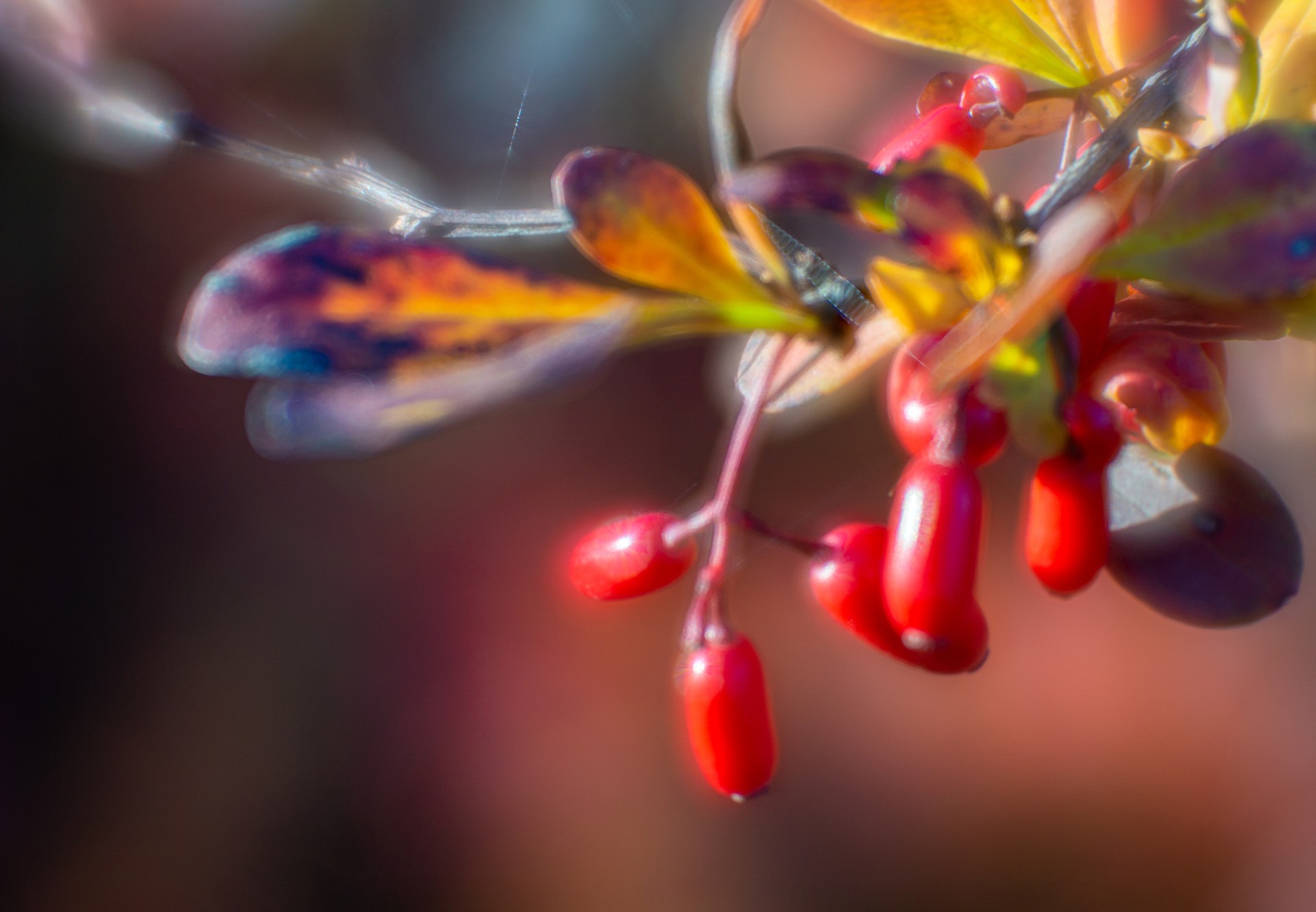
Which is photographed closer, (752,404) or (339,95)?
(752,404)

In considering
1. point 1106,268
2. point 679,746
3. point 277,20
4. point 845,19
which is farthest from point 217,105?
point 1106,268

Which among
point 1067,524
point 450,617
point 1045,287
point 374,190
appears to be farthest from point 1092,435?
point 450,617

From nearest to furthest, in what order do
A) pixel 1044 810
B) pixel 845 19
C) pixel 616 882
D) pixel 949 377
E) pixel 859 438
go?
pixel 949 377 < pixel 845 19 < pixel 1044 810 < pixel 859 438 < pixel 616 882

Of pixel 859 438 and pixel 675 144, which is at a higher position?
pixel 675 144

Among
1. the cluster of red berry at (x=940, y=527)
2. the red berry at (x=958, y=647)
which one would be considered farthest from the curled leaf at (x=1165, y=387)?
the red berry at (x=958, y=647)

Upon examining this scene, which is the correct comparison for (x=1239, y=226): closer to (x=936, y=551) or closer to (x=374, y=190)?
(x=936, y=551)

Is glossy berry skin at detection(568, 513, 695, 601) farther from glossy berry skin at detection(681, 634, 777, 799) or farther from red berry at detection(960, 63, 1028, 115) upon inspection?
red berry at detection(960, 63, 1028, 115)

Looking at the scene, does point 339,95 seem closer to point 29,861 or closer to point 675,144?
point 675,144

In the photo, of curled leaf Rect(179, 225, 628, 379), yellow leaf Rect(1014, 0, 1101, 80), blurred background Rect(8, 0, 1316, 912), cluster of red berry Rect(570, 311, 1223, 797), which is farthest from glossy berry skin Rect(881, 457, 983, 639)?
blurred background Rect(8, 0, 1316, 912)
